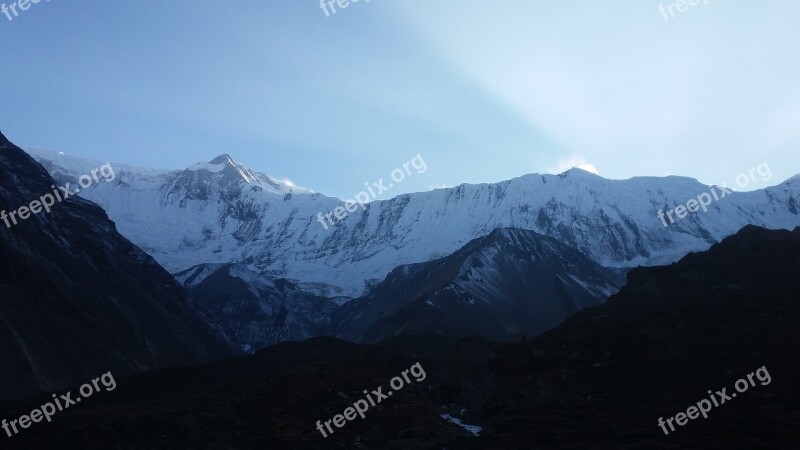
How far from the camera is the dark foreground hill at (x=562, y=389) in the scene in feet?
225

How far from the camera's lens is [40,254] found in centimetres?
17762

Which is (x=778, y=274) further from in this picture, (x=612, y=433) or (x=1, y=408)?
(x=1, y=408)

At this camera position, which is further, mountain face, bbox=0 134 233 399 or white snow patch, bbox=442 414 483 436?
mountain face, bbox=0 134 233 399

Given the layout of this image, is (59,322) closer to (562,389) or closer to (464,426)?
(464,426)

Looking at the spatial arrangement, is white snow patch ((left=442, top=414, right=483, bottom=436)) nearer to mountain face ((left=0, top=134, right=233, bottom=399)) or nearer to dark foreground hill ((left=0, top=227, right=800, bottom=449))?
dark foreground hill ((left=0, top=227, right=800, bottom=449))

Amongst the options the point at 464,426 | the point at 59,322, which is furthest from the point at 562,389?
the point at 59,322

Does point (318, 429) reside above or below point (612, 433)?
above

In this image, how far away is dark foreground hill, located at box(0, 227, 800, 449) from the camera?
6856 centimetres

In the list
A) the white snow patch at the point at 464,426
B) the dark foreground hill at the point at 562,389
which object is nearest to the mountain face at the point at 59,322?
the dark foreground hill at the point at 562,389

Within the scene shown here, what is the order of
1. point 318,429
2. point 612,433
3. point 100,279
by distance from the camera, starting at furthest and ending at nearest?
point 100,279
point 318,429
point 612,433

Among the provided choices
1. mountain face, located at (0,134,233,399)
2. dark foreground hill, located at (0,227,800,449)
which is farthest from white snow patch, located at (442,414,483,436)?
mountain face, located at (0,134,233,399)

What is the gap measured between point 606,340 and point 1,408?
232 feet

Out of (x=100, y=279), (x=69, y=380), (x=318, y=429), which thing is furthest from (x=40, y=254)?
(x=318, y=429)

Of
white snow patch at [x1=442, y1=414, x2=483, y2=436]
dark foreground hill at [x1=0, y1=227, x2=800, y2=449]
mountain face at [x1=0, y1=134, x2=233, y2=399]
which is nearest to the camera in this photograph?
dark foreground hill at [x1=0, y1=227, x2=800, y2=449]
